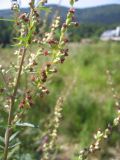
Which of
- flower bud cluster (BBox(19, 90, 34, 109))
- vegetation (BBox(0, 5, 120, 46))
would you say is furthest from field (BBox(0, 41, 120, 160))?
flower bud cluster (BBox(19, 90, 34, 109))

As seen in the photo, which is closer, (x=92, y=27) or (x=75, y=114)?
(x=75, y=114)

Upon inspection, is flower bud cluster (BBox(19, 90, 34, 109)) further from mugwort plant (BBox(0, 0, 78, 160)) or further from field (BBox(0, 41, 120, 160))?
field (BBox(0, 41, 120, 160))

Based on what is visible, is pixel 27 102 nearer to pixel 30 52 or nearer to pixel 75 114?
pixel 30 52

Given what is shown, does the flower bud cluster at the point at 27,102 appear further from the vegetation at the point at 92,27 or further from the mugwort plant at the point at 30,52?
the vegetation at the point at 92,27

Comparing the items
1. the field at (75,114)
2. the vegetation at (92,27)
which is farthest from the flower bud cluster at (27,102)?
the field at (75,114)

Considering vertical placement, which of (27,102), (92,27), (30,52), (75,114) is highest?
(30,52)

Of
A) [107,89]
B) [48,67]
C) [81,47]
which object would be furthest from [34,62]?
[81,47]

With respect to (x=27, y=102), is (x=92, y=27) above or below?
below

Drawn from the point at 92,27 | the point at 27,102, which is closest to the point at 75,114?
the point at 27,102

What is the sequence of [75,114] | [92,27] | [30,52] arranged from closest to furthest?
[30,52]
[75,114]
[92,27]

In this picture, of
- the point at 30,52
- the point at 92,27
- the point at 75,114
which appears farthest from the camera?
the point at 92,27

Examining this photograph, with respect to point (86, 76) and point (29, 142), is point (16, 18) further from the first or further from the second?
point (86, 76)
